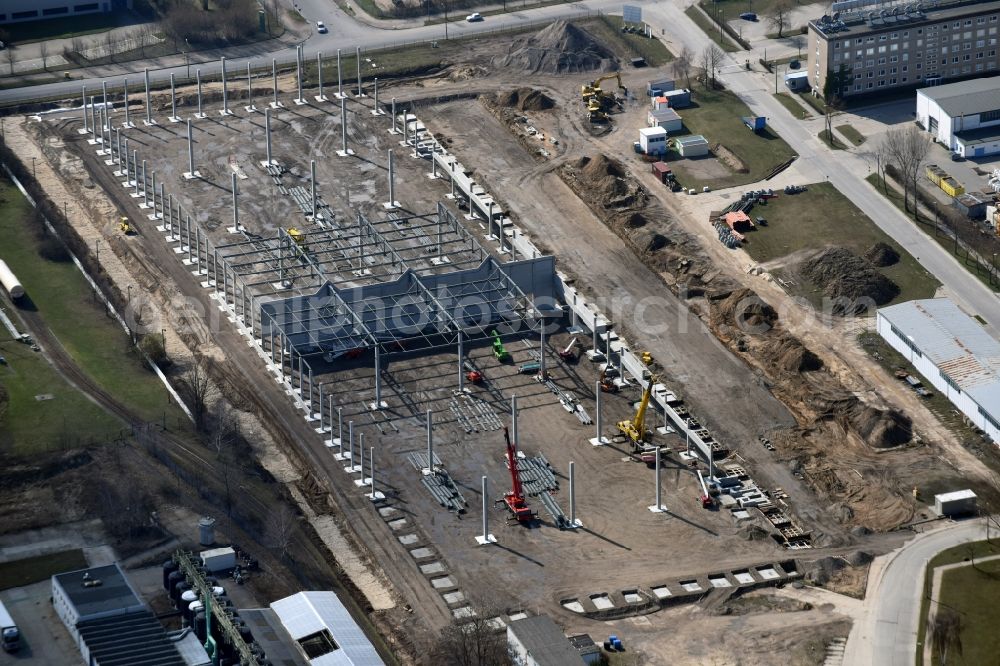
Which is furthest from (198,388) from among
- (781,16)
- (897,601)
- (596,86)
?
(781,16)

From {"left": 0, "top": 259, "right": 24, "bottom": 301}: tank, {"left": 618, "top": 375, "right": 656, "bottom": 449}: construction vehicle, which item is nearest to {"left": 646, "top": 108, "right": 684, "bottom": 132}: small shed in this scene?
{"left": 618, "top": 375, "right": 656, "bottom": 449}: construction vehicle

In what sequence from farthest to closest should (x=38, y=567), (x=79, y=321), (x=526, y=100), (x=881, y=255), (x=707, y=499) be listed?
(x=526, y=100) < (x=881, y=255) < (x=79, y=321) < (x=707, y=499) < (x=38, y=567)

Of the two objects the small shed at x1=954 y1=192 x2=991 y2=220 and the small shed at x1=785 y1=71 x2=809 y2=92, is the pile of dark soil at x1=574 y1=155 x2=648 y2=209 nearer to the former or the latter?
the small shed at x1=785 y1=71 x2=809 y2=92

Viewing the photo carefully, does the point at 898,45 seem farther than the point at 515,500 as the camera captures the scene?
Yes

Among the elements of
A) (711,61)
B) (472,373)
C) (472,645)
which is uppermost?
(711,61)

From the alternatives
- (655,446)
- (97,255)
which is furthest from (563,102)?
(655,446)

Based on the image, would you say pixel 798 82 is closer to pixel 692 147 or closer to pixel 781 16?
pixel 781 16

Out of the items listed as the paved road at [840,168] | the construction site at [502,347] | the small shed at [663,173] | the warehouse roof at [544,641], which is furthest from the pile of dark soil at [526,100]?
the warehouse roof at [544,641]
